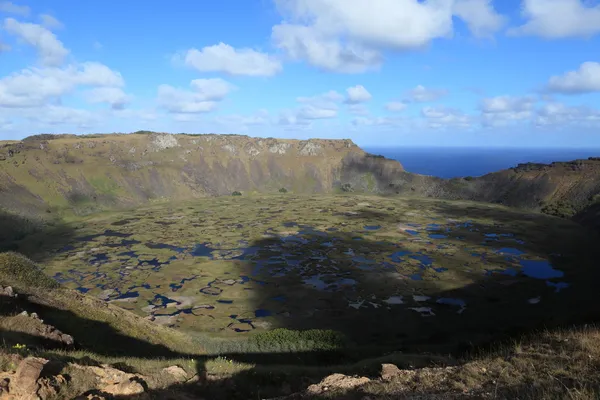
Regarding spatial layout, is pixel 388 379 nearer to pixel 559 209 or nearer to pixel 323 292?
pixel 323 292

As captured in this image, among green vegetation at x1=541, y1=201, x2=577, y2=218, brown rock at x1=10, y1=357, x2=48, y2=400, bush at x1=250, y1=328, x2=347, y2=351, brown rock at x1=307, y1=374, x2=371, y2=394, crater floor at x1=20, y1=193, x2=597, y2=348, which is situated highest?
brown rock at x1=10, y1=357, x2=48, y2=400

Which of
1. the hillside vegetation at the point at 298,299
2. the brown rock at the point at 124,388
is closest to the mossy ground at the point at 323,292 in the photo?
the hillside vegetation at the point at 298,299

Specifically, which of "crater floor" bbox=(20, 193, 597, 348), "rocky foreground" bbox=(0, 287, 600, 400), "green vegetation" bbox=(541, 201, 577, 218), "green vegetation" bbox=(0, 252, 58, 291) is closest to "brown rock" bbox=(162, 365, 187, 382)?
"rocky foreground" bbox=(0, 287, 600, 400)

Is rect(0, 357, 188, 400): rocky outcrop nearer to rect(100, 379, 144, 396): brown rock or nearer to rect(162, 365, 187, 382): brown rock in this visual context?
rect(100, 379, 144, 396): brown rock

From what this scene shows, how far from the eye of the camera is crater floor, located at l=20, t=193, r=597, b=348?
69.8m

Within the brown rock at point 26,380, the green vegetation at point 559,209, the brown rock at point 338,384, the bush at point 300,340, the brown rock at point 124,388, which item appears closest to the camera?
the brown rock at point 26,380

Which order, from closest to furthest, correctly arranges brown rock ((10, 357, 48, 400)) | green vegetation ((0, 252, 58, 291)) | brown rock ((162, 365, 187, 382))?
brown rock ((10, 357, 48, 400)) → brown rock ((162, 365, 187, 382)) → green vegetation ((0, 252, 58, 291))

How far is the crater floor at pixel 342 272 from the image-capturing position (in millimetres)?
69812

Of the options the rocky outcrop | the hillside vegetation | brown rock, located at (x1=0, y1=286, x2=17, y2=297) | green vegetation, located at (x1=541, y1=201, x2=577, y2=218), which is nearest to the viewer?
the rocky outcrop

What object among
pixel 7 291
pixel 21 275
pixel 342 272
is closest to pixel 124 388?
pixel 7 291

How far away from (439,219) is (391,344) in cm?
12008

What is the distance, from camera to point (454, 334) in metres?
63.2

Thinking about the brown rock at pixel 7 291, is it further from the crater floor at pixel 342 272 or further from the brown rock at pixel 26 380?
the crater floor at pixel 342 272

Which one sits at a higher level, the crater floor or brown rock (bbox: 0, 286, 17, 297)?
brown rock (bbox: 0, 286, 17, 297)
